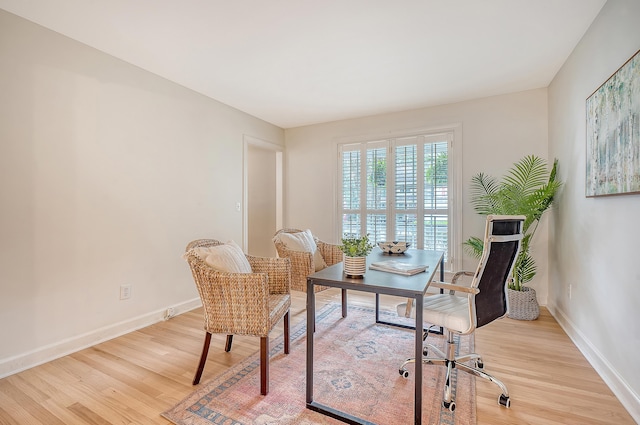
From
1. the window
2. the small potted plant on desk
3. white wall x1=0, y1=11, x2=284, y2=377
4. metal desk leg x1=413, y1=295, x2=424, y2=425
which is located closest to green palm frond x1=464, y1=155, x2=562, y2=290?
the window

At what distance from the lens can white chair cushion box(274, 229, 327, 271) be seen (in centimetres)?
297

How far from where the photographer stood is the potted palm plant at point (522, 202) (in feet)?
9.45

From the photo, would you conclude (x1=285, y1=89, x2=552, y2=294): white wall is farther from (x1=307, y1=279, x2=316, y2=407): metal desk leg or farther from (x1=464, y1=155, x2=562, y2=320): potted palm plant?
(x1=307, y1=279, x2=316, y2=407): metal desk leg

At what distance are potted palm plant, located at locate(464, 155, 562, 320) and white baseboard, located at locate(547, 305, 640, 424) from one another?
374 millimetres

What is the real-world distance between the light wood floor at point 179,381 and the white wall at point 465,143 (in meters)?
1.43

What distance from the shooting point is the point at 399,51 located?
2447 millimetres

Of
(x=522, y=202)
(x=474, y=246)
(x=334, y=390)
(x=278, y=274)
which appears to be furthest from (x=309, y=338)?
(x=522, y=202)

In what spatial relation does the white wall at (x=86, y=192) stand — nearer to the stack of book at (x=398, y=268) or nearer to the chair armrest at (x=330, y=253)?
the chair armrest at (x=330, y=253)

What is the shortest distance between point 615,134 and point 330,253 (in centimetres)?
241

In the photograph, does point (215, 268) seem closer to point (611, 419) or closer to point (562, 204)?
point (611, 419)

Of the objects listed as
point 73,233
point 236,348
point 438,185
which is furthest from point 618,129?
point 73,233

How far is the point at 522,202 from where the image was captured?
Answer: 2896 millimetres

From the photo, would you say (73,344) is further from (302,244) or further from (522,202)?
(522,202)

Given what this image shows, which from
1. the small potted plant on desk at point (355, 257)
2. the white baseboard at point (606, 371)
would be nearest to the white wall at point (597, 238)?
the white baseboard at point (606, 371)
